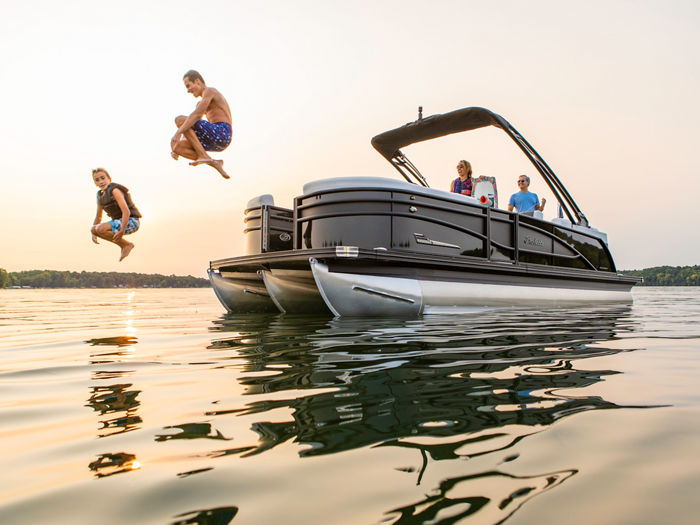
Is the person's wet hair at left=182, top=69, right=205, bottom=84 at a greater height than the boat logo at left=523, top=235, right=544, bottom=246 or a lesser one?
greater

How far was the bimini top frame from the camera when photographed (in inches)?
293

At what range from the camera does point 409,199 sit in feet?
19.4

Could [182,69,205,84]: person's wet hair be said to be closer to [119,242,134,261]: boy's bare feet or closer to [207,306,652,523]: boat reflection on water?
[119,242,134,261]: boy's bare feet

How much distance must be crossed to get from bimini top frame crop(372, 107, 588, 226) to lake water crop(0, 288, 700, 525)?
17.5 feet

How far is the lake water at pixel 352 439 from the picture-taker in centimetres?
93

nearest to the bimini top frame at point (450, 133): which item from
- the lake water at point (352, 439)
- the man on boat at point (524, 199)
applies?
the man on boat at point (524, 199)

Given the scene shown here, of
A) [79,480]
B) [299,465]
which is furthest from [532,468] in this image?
[79,480]

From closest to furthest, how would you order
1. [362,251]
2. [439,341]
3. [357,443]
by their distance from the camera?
[357,443] → [439,341] → [362,251]

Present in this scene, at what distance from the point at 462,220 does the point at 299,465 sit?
5.74 metres

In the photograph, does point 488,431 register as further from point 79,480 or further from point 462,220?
point 462,220

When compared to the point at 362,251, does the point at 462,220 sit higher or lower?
higher

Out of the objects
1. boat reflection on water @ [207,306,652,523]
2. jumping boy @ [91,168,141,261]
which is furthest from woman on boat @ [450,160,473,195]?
jumping boy @ [91,168,141,261]

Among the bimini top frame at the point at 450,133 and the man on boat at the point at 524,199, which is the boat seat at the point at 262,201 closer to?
the bimini top frame at the point at 450,133

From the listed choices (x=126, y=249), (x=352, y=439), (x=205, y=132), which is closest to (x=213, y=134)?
(x=205, y=132)
